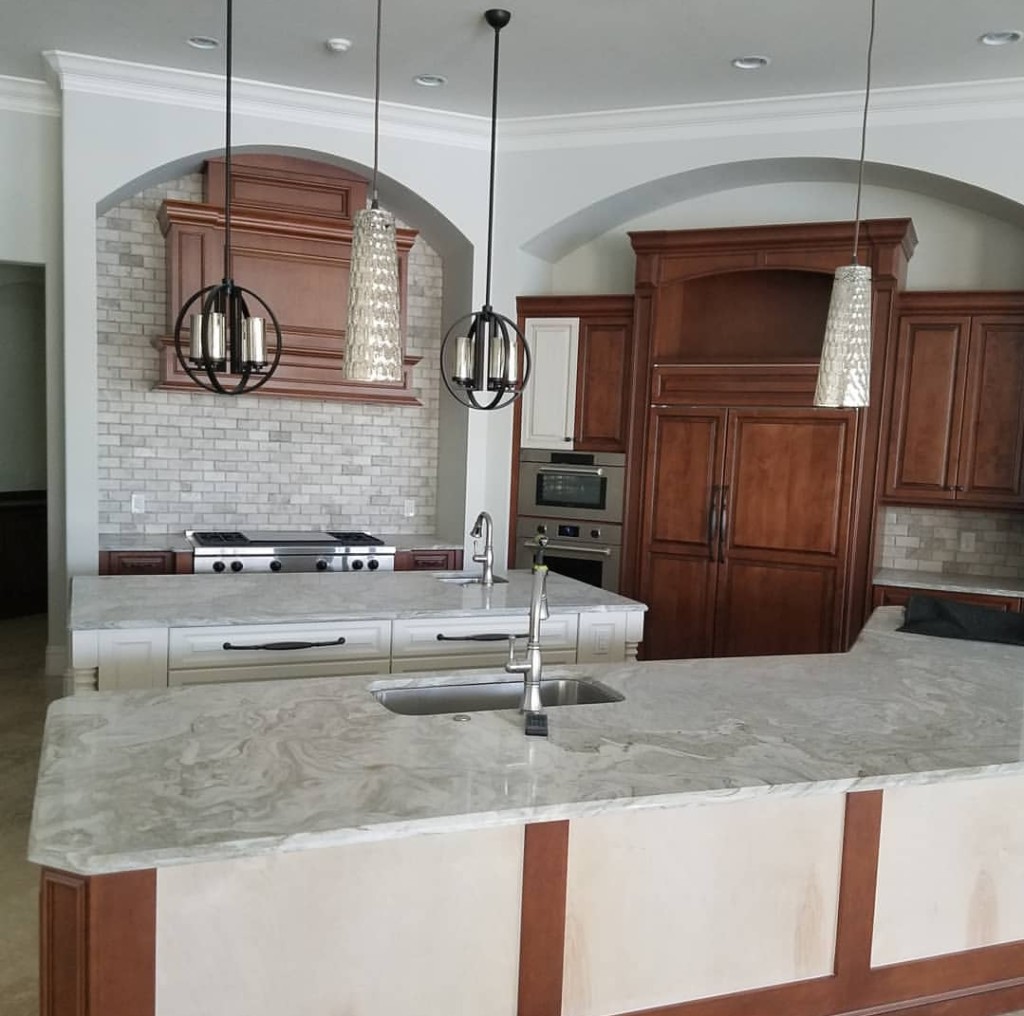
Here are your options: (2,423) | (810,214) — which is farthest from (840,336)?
(2,423)

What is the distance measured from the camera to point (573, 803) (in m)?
1.77

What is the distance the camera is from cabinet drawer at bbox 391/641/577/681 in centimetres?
333

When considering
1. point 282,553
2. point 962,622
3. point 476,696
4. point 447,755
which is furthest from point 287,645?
point 962,622

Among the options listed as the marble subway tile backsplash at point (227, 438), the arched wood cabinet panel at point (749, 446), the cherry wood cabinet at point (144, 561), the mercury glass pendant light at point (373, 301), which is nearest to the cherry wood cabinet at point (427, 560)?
the marble subway tile backsplash at point (227, 438)

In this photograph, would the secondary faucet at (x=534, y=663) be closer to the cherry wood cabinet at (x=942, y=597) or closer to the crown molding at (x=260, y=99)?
the cherry wood cabinet at (x=942, y=597)

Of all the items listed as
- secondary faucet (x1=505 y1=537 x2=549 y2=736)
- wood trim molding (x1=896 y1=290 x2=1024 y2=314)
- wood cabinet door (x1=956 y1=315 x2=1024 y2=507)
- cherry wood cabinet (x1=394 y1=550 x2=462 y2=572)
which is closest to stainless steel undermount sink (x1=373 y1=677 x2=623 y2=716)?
secondary faucet (x1=505 y1=537 x2=549 y2=736)

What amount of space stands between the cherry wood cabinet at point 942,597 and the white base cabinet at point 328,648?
176 centimetres

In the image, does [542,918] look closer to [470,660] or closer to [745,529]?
[470,660]

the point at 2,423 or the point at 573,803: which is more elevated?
the point at 2,423

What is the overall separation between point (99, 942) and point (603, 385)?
426 cm

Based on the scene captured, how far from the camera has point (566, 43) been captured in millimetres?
4219

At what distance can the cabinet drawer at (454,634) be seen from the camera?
3.32m

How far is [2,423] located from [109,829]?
6486mm

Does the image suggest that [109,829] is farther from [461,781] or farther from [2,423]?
[2,423]
